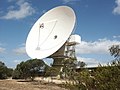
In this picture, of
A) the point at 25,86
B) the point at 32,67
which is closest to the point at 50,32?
the point at 32,67

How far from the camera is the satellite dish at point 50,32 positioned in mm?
67000

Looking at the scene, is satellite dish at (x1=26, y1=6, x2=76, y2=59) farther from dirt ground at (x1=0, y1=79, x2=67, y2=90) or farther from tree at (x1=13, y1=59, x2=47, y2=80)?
dirt ground at (x1=0, y1=79, x2=67, y2=90)

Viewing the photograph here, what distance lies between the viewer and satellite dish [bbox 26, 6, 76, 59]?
67.0 meters

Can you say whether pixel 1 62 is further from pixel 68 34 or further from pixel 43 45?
pixel 68 34

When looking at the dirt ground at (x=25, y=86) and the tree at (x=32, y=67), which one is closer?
the dirt ground at (x=25, y=86)

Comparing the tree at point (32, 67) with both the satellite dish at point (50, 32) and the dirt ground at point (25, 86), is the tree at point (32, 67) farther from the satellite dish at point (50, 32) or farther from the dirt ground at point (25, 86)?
the dirt ground at point (25, 86)

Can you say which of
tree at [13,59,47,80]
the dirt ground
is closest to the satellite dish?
tree at [13,59,47,80]

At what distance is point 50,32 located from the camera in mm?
70125

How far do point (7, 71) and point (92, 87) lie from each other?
2894 inches

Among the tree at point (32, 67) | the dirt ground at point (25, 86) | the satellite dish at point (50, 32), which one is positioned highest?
the satellite dish at point (50, 32)

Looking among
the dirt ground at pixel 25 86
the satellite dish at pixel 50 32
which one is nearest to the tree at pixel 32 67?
the satellite dish at pixel 50 32

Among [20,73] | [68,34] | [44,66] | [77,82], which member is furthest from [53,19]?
[77,82]

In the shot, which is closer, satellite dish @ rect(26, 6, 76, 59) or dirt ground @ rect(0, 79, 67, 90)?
dirt ground @ rect(0, 79, 67, 90)

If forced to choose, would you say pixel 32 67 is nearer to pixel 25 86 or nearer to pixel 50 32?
pixel 50 32
